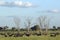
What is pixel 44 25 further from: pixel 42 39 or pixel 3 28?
pixel 42 39

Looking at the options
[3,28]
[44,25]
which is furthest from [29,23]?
[3,28]

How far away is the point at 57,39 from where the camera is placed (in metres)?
32.0

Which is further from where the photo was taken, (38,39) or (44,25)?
(44,25)

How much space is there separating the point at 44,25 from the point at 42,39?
115ft

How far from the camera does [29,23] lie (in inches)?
2788

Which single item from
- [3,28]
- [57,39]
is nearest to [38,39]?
[57,39]

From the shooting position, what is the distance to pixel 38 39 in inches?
1229

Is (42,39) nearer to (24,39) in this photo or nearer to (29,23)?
(24,39)

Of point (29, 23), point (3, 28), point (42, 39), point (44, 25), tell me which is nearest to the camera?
point (42, 39)

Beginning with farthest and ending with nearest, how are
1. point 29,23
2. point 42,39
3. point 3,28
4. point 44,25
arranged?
point 3,28 → point 29,23 → point 44,25 → point 42,39

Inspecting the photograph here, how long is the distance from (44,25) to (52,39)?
111 feet

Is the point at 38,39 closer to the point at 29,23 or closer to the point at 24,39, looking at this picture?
the point at 24,39

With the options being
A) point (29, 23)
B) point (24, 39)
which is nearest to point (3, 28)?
point (29, 23)

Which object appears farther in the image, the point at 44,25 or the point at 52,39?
the point at 44,25
